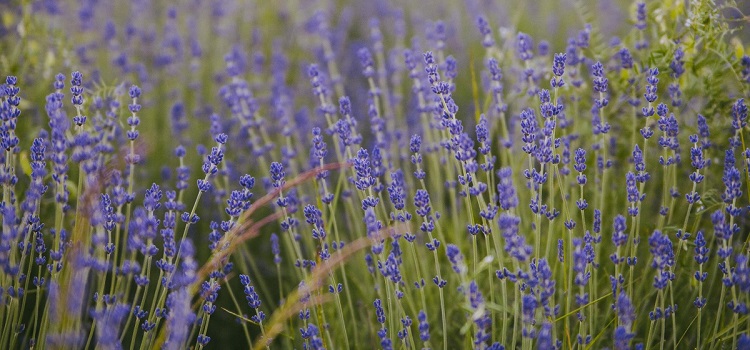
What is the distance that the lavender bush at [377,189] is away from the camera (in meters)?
1.75

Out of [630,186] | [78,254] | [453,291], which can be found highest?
[78,254]

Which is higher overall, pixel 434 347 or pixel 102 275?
pixel 102 275

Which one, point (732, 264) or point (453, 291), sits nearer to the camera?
point (732, 264)

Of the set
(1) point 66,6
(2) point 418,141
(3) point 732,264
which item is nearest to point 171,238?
(2) point 418,141

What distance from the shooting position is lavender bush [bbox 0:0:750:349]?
1.75 meters

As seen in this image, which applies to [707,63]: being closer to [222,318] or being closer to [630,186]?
[630,186]

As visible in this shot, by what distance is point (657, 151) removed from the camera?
2.86 m

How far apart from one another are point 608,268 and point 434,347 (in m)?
0.67

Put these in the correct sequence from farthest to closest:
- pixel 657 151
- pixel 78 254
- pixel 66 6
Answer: pixel 66 6 < pixel 657 151 < pixel 78 254

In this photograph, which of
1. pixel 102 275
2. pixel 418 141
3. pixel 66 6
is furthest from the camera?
pixel 66 6

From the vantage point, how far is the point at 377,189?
2.18m

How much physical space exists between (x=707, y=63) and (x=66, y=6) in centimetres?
366

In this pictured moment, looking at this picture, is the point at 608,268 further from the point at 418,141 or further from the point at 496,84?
the point at 418,141

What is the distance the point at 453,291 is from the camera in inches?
94.2
